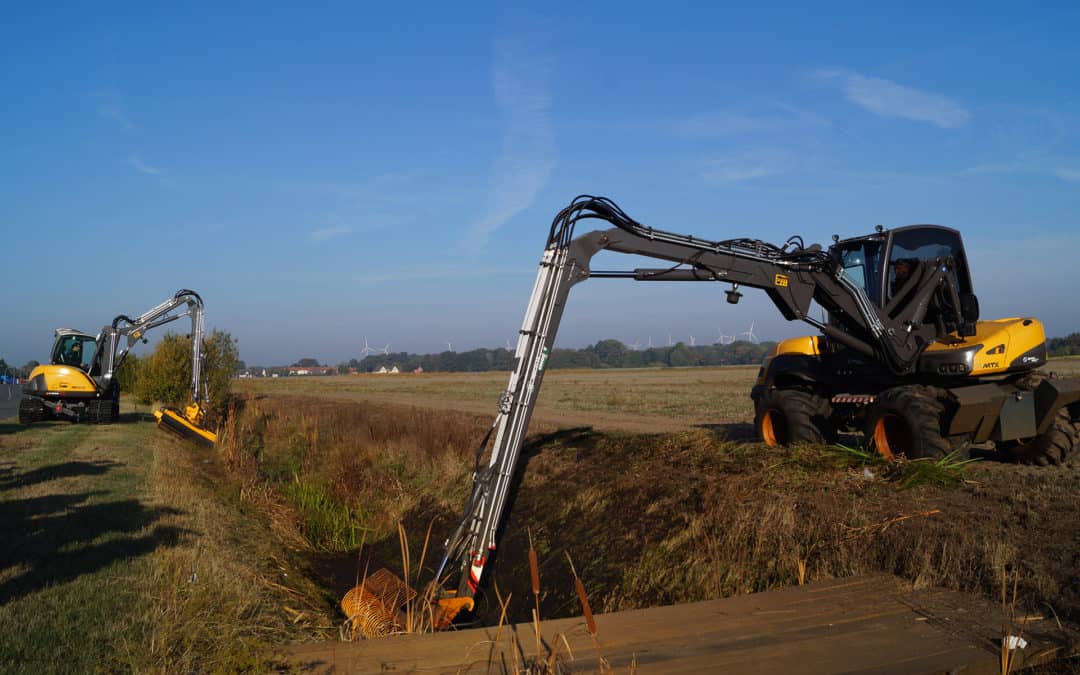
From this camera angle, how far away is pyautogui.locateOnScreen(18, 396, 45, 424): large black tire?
84.1 ft

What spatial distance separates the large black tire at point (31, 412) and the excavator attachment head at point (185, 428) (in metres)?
5.98

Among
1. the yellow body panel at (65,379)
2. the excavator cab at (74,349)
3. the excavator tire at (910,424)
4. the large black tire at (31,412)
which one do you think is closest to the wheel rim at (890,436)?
the excavator tire at (910,424)

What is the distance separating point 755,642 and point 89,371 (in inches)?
1053

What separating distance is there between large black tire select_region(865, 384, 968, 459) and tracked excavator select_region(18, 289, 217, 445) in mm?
19470

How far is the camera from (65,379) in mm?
25891

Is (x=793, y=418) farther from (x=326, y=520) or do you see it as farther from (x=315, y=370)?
(x=315, y=370)

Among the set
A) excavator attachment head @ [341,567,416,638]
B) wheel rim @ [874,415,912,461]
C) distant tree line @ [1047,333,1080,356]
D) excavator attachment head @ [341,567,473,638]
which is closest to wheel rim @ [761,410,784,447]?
wheel rim @ [874,415,912,461]

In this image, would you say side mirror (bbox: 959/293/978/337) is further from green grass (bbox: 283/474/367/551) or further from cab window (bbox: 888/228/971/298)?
green grass (bbox: 283/474/367/551)

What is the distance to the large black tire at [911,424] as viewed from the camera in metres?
10.7

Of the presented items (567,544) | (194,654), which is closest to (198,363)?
(567,544)

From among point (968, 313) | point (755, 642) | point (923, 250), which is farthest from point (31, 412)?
point (755, 642)

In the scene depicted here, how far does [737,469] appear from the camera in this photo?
1137 cm

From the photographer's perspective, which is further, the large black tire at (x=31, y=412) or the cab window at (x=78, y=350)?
the cab window at (x=78, y=350)

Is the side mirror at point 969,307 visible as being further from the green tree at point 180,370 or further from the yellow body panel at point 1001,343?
the green tree at point 180,370
